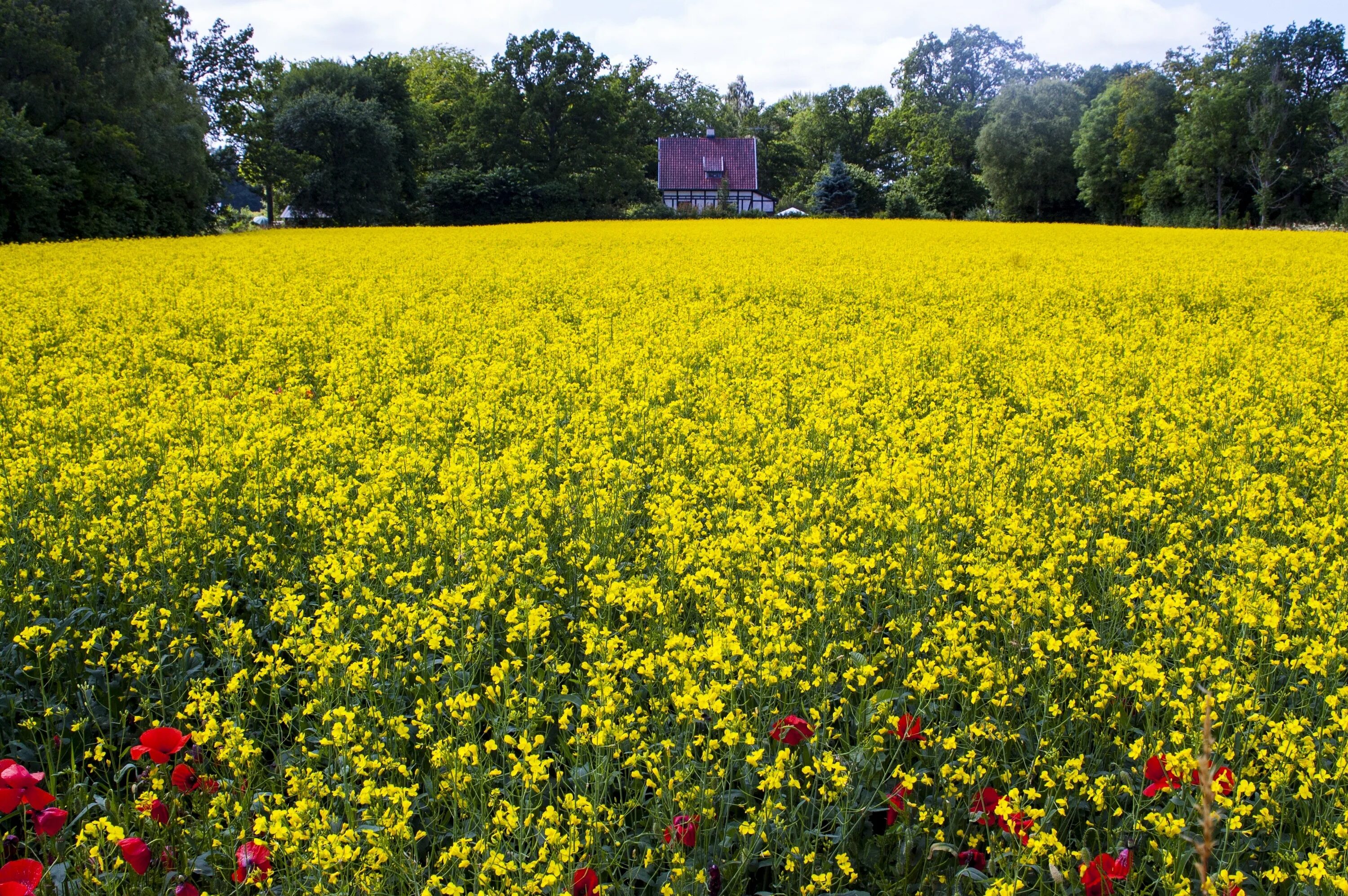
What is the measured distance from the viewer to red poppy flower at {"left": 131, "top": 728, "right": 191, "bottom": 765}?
8.48 ft

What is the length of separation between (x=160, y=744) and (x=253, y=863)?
50cm

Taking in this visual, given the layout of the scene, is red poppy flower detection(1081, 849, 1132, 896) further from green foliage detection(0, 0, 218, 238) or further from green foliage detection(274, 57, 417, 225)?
green foliage detection(274, 57, 417, 225)

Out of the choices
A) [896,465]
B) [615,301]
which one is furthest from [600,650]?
[615,301]

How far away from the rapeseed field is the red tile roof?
65.8 metres

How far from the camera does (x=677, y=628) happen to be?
3.64 meters

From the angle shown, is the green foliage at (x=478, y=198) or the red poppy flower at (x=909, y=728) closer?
the red poppy flower at (x=909, y=728)

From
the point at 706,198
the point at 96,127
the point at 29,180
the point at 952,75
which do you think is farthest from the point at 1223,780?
the point at 952,75

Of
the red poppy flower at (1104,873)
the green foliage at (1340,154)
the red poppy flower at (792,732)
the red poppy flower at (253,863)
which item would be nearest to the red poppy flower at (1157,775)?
the red poppy flower at (1104,873)

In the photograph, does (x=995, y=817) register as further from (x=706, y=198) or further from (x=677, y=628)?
(x=706, y=198)

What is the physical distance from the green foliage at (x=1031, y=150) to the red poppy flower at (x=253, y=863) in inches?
2418

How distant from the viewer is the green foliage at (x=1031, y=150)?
56.8 meters

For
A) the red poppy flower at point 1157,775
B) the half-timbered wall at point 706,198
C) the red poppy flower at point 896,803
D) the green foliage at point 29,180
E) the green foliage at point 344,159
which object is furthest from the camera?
the half-timbered wall at point 706,198

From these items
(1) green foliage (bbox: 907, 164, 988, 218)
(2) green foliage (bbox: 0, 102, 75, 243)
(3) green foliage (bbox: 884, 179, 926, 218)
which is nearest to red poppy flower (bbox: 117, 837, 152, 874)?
(2) green foliage (bbox: 0, 102, 75, 243)

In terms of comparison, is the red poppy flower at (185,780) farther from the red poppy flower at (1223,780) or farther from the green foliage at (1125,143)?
the green foliage at (1125,143)
